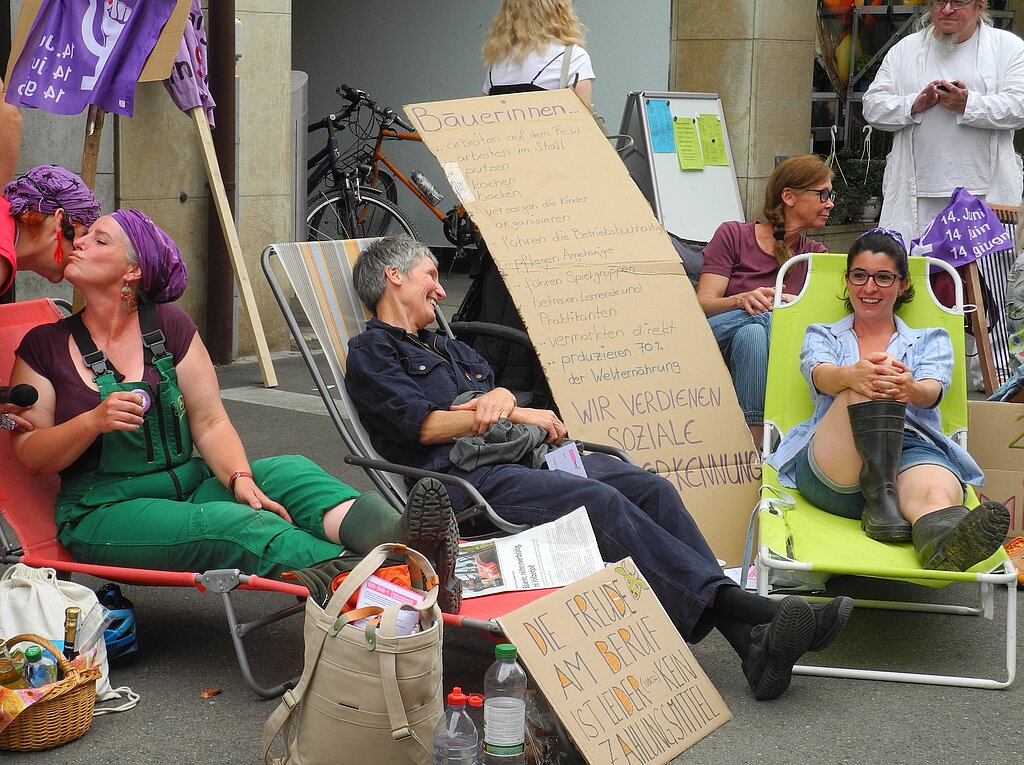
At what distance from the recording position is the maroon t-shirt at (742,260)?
532 centimetres

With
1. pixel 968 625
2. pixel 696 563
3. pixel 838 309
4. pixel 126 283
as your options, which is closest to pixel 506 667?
pixel 696 563

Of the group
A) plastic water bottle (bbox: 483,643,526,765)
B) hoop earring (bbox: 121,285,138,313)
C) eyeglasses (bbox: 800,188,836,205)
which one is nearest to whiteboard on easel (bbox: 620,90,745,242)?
eyeglasses (bbox: 800,188,836,205)

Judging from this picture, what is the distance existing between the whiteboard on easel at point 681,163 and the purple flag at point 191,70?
2.20m

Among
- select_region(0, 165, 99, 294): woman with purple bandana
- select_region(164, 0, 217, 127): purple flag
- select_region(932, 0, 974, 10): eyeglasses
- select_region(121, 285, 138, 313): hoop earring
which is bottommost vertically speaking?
select_region(121, 285, 138, 313): hoop earring

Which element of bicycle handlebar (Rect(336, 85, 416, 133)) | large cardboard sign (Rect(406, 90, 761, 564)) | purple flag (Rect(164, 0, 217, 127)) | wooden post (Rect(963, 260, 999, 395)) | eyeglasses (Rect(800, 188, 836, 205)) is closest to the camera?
large cardboard sign (Rect(406, 90, 761, 564))

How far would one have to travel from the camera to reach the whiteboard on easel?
7027mm

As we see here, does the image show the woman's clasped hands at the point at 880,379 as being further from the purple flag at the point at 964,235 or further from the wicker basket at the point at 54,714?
the wicker basket at the point at 54,714

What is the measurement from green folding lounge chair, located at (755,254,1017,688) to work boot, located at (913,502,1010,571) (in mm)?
49

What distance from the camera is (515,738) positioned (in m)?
2.79

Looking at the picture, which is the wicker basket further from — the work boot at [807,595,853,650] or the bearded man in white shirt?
the bearded man in white shirt

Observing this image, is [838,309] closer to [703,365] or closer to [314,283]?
[703,365]

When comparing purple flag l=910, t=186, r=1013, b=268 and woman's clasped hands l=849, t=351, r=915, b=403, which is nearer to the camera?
woman's clasped hands l=849, t=351, r=915, b=403

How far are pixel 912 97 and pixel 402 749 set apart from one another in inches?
187

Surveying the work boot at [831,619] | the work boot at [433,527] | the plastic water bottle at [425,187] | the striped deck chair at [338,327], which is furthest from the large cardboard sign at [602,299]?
the plastic water bottle at [425,187]
